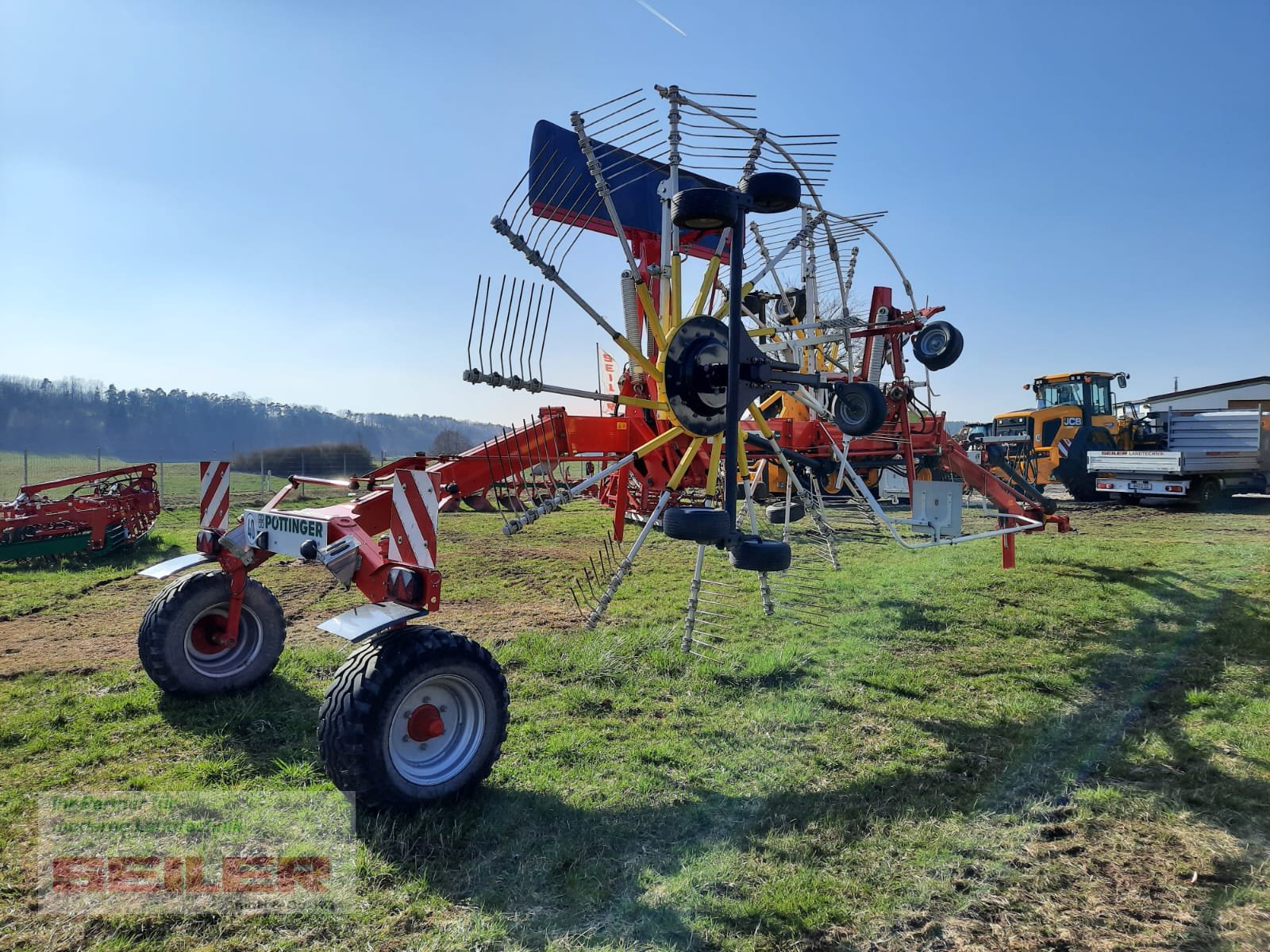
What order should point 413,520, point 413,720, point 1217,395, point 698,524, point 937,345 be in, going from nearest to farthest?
point 698,524, point 413,720, point 413,520, point 937,345, point 1217,395

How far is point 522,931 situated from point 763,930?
860 millimetres

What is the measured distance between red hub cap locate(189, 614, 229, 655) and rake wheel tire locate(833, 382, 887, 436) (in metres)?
4.41

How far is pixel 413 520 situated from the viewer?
3670 millimetres

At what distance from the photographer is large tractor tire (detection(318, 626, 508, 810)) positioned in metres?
3.07

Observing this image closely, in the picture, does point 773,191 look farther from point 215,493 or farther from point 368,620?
point 215,493

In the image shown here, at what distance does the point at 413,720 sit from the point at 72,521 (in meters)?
9.68

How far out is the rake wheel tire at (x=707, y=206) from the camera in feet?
9.71

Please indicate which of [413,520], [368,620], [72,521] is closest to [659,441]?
[413,520]

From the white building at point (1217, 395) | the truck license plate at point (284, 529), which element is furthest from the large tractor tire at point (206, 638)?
the white building at point (1217, 395)

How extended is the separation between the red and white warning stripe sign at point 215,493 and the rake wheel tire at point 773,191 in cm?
396

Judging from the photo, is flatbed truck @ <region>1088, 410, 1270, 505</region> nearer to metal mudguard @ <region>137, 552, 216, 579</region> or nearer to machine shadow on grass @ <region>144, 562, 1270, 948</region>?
machine shadow on grass @ <region>144, 562, 1270, 948</region>

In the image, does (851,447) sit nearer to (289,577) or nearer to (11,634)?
(289,577)

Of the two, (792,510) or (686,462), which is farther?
(792,510)

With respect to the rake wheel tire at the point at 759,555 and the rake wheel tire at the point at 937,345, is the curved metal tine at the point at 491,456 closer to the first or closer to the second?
the rake wheel tire at the point at 759,555
